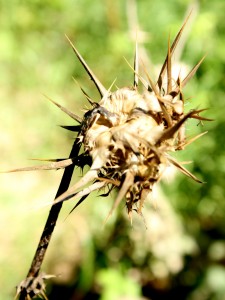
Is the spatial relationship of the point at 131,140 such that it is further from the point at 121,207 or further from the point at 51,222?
the point at 121,207

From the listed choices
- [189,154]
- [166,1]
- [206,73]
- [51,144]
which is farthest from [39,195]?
[166,1]

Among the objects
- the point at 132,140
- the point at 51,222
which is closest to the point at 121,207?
the point at 51,222

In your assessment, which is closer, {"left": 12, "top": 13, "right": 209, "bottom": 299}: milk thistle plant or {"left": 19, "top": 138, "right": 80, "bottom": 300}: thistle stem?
{"left": 12, "top": 13, "right": 209, "bottom": 299}: milk thistle plant

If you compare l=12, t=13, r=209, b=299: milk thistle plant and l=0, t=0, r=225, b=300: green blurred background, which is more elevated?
l=0, t=0, r=225, b=300: green blurred background

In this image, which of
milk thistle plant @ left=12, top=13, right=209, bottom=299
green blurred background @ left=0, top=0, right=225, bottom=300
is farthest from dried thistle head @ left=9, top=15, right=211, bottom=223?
green blurred background @ left=0, top=0, right=225, bottom=300

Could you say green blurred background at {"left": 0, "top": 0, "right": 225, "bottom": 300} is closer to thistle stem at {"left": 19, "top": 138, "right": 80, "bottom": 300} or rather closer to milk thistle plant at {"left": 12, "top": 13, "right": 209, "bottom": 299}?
thistle stem at {"left": 19, "top": 138, "right": 80, "bottom": 300}
